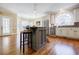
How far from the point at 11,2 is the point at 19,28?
1.73 ft

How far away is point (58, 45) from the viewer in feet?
7.97

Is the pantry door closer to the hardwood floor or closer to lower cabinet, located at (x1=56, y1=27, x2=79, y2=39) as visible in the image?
the hardwood floor

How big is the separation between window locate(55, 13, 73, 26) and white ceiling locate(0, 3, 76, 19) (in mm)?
177

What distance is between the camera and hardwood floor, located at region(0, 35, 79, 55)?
2396 millimetres

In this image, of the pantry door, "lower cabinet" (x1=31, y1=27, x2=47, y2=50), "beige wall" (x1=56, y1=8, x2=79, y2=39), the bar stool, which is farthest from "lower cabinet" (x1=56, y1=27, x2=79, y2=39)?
the pantry door

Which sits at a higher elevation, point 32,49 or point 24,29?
point 24,29

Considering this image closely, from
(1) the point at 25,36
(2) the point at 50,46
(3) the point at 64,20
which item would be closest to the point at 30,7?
(1) the point at 25,36

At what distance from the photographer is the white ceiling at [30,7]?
93.7 inches

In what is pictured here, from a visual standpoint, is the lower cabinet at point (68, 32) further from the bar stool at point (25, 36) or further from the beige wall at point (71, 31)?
the bar stool at point (25, 36)

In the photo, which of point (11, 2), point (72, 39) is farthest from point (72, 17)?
point (11, 2)

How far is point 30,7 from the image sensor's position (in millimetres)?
2406

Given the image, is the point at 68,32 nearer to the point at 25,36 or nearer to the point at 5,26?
the point at 25,36

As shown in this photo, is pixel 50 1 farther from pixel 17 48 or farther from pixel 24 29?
pixel 17 48
